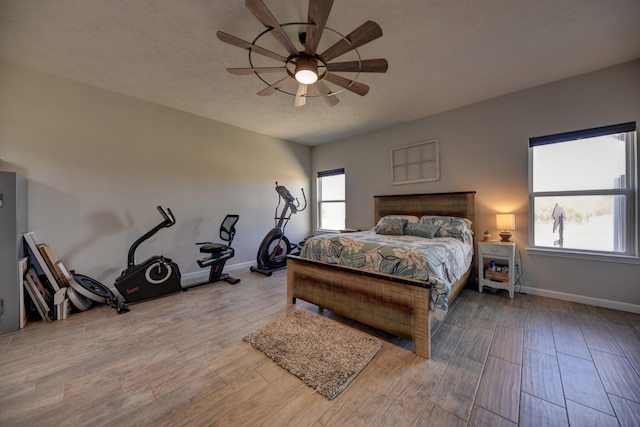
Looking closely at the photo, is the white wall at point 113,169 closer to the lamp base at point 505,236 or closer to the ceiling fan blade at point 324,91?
the ceiling fan blade at point 324,91

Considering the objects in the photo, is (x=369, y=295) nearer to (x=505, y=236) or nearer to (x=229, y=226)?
(x=505, y=236)

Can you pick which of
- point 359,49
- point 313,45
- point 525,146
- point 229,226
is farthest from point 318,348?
point 525,146

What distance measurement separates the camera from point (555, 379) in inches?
65.5

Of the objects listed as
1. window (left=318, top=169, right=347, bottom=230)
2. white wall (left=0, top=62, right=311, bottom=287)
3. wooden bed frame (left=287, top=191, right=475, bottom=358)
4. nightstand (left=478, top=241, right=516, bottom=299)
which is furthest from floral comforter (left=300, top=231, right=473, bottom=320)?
window (left=318, top=169, right=347, bottom=230)

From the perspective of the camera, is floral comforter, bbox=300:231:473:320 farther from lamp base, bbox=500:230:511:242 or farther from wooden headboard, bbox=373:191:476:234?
wooden headboard, bbox=373:191:476:234

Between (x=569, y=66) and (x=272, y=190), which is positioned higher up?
(x=569, y=66)

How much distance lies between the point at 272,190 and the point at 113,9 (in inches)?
143

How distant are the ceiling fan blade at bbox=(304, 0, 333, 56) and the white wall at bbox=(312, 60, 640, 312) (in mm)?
3147

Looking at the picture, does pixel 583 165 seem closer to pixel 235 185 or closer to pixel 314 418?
pixel 314 418

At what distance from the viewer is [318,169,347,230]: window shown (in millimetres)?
5738

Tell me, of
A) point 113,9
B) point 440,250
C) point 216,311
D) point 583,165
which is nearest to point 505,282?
point 440,250

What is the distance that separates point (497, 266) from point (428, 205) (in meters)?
1.37

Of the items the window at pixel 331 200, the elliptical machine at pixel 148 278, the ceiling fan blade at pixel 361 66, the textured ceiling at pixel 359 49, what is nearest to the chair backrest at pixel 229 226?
the elliptical machine at pixel 148 278

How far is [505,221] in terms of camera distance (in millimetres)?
3217
